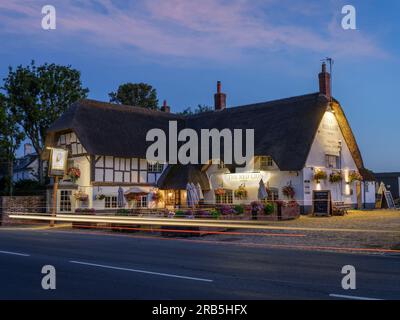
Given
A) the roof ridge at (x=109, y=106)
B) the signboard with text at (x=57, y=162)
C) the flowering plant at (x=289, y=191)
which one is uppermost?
the roof ridge at (x=109, y=106)

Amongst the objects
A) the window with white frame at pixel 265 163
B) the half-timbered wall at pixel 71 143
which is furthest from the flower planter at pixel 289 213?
the half-timbered wall at pixel 71 143

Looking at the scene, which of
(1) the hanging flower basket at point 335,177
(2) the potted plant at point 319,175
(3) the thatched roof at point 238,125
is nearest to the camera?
(2) the potted plant at point 319,175

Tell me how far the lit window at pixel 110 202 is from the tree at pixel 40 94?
486 inches

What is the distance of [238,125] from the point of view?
3709 cm

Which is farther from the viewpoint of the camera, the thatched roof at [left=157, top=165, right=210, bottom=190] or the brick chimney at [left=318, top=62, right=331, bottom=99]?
the thatched roof at [left=157, top=165, right=210, bottom=190]

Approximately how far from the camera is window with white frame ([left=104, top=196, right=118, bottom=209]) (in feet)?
113

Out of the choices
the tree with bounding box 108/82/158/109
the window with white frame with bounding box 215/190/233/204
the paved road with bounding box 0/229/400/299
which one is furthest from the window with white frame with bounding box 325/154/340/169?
the tree with bounding box 108/82/158/109

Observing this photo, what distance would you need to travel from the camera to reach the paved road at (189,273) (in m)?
7.71

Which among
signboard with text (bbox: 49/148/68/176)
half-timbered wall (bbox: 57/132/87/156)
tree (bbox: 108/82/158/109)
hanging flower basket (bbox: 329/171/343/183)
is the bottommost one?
hanging flower basket (bbox: 329/171/343/183)

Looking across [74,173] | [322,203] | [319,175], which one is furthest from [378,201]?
[74,173]

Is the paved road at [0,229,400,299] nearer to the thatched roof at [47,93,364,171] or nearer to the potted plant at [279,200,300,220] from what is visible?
the potted plant at [279,200,300,220]

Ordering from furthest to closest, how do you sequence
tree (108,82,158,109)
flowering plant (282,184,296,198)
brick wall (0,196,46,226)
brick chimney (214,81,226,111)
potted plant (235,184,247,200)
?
1. tree (108,82,158,109)
2. brick chimney (214,81,226,111)
3. potted plant (235,184,247,200)
4. flowering plant (282,184,296,198)
5. brick wall (0,196,46,226)

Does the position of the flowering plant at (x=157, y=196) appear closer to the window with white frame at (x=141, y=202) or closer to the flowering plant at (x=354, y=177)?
the window with white frame at (x=141, y=202)

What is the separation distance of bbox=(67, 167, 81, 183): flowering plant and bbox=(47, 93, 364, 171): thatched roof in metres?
2.04
